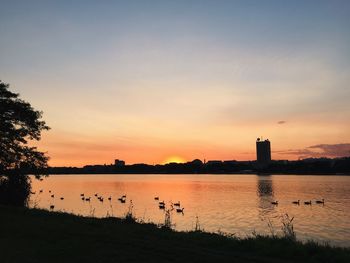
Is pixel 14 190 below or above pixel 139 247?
above

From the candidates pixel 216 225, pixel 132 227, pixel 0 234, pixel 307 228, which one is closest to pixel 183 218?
pixel 216 225

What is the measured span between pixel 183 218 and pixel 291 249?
31.2 meters

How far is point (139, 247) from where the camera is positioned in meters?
14.6

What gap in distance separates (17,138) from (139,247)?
71.6ft

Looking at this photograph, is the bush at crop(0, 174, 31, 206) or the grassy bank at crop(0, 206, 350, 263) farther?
the bush at crop(0, 174, 31, 206)

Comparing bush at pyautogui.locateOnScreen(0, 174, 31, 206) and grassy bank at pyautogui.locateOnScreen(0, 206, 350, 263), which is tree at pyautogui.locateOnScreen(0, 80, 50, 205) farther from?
grassy bank at pyautogui.locateOnScreen(0, 206, 350, 263)

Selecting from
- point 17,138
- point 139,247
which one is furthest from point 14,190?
point 139,247

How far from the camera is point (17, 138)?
32.9 m

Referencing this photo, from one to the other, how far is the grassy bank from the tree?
568 inches

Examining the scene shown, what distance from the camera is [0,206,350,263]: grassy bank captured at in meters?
12.9

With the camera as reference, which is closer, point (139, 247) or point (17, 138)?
point (139, 247)

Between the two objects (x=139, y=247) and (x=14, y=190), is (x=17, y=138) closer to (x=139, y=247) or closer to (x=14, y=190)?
(x=14, y=190)

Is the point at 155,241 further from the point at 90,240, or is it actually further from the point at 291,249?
the point at 291,249

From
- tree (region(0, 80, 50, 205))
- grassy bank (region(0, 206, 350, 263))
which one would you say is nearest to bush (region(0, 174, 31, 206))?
tree (region(0, 80, 50, 205))
